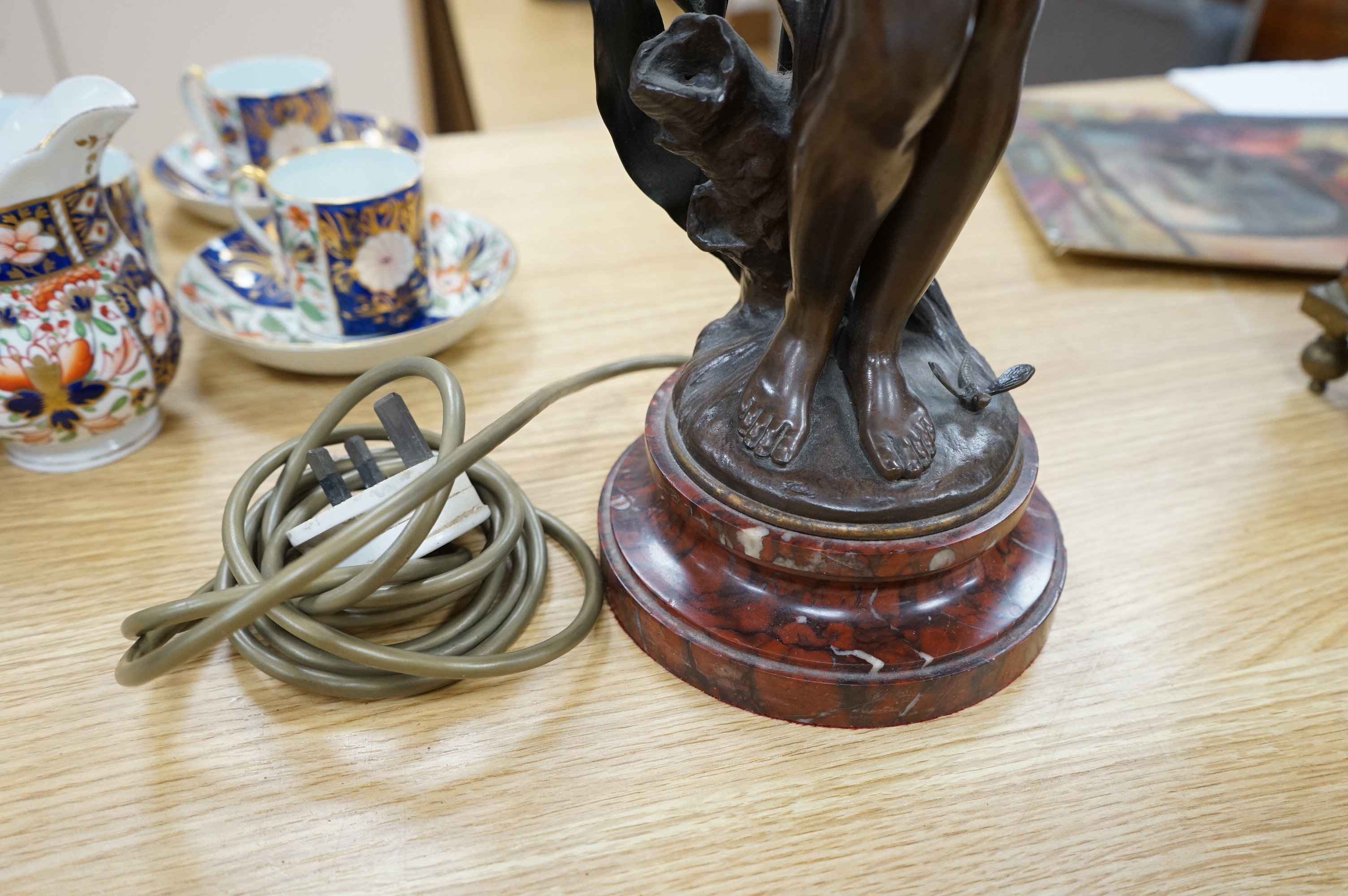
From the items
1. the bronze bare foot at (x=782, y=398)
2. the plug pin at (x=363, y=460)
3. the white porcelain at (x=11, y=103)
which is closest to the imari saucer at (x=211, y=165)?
the white porcelain at (x=11, y=103)

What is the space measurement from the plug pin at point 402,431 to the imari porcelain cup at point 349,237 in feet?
0.55

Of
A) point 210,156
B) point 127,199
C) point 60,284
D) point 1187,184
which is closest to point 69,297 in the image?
point 60,284

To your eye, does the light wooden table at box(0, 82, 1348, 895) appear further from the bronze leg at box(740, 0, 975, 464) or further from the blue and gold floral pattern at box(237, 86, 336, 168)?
the blue and gold floral pattern at box(237, 86, 336, 168)

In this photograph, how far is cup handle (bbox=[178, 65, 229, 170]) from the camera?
73 centimetres

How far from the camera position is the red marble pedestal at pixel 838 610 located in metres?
0.37

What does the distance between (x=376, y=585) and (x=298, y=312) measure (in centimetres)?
29

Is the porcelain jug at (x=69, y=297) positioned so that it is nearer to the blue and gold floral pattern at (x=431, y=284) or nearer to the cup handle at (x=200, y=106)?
the blue and gold floral pattern at (x=431, y=284)

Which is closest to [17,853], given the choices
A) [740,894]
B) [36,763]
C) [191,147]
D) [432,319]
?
[36,763]

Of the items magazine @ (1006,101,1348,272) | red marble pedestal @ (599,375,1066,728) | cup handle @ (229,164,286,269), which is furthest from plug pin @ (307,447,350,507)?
magazine @ (1006,101,1348,272)

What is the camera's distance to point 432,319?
597 millimetres

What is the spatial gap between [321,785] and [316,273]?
0.32m

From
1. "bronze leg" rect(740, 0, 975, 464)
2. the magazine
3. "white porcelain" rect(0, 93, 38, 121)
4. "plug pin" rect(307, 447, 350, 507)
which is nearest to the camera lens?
"bronze leg" rect(740, 0, 975, 464)

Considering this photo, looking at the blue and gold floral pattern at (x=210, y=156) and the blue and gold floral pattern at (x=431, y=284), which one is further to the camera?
the blue and gold floral pattern at (x=210, y=156)

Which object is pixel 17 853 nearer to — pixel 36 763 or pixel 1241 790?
pixel 36 763
